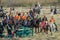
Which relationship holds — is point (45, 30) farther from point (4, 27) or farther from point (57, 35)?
point (4, 27)

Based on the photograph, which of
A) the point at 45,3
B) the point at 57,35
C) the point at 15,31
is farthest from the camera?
the point at 45,3

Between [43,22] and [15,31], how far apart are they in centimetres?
245

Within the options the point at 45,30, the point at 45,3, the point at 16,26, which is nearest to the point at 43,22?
the point at 45,30

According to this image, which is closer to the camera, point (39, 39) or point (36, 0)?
point (39, 39)

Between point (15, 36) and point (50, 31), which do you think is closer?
point (15, 36)

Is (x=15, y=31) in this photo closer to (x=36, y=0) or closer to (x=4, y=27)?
(x=4, y=27)

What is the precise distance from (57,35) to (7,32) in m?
4.00

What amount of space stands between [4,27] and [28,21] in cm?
203

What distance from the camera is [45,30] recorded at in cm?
2266

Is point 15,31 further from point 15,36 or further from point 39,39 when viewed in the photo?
point 39,39

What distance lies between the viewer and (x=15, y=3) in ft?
141

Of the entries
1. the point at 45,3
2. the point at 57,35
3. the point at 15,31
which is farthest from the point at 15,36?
the point at 45,3

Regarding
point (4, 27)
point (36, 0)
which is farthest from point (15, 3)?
point (4, 27)

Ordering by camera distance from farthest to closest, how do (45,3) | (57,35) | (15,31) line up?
→ (45,3), (57,35), (15,31)
